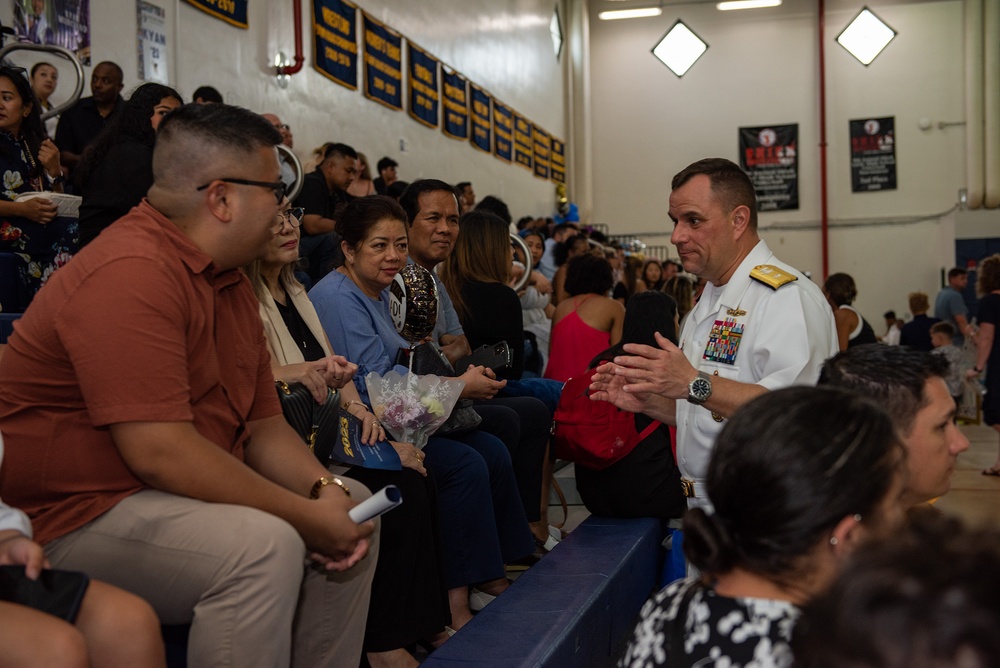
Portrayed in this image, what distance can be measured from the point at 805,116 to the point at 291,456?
1738 centimetres

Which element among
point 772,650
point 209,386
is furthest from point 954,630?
point 209,386

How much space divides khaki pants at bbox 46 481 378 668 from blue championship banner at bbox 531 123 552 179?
45.7 ft

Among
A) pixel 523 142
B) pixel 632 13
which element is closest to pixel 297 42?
pixel 523 142

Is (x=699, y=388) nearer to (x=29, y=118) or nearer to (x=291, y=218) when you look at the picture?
(x=291, y=218)

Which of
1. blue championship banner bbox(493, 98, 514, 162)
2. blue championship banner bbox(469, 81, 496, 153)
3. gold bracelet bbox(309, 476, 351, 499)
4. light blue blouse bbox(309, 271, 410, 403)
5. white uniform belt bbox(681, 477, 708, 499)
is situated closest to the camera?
gold bracelet bbox(309, 476, 351, 499)

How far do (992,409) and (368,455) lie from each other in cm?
681

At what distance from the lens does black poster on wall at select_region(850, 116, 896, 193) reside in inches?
698

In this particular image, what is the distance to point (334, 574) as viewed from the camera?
2.32 metres

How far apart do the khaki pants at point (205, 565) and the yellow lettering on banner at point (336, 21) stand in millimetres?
6931

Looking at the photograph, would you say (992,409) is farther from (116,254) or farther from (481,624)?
(116,254)

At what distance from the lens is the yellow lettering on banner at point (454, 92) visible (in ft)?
37.0

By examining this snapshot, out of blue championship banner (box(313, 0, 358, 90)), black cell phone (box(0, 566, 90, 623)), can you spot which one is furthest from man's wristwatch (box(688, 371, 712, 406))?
blue championship banner (box(313, 0, 358, 90))

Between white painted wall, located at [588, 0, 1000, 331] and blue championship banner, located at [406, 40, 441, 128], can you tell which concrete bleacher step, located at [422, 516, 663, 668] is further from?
white painted wall, located at [588, 0, 1000, 331]

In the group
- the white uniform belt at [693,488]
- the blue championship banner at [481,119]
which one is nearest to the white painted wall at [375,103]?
the blue championship banner at [481,119]
